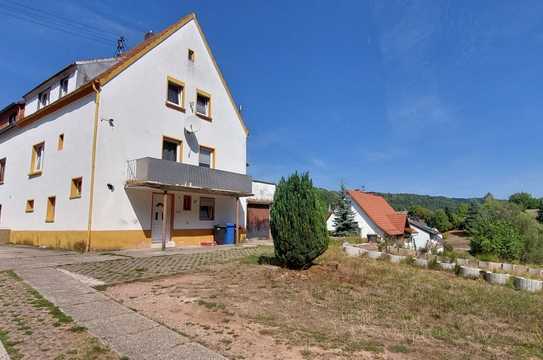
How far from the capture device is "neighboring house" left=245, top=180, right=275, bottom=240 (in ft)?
72.8

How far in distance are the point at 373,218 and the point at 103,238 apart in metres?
25.1

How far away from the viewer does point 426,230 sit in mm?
40875

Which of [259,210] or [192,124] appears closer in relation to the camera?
[192,124]

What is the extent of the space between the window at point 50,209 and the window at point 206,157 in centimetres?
760

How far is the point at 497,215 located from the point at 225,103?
25.5 metres

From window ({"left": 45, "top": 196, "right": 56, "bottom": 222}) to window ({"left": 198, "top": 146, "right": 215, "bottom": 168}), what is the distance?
760 centimetres

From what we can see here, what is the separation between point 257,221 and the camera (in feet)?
74.6

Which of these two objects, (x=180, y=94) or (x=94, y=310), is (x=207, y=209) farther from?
(x=94, y=310)

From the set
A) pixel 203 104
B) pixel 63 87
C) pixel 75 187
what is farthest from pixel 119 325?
pixel 63 87

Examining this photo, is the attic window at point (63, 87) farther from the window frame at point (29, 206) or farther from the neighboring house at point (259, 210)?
the neighboring house at point (259, 210)

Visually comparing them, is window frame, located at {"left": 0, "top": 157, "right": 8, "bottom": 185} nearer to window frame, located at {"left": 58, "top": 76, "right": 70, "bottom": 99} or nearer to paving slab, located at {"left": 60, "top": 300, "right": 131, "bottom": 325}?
window frame, located at {"left": 58, "top": 76, "right": 70, "bottom": 99}

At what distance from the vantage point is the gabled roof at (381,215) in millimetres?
32344

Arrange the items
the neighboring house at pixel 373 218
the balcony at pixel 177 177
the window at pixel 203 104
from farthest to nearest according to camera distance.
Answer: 1. the neighboring house at pixel 373 218
2. the window at pixel 203 104
3. the balcony at pixel 177 177

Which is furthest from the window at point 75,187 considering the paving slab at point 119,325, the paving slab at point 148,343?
the paving slab at point 148,343
